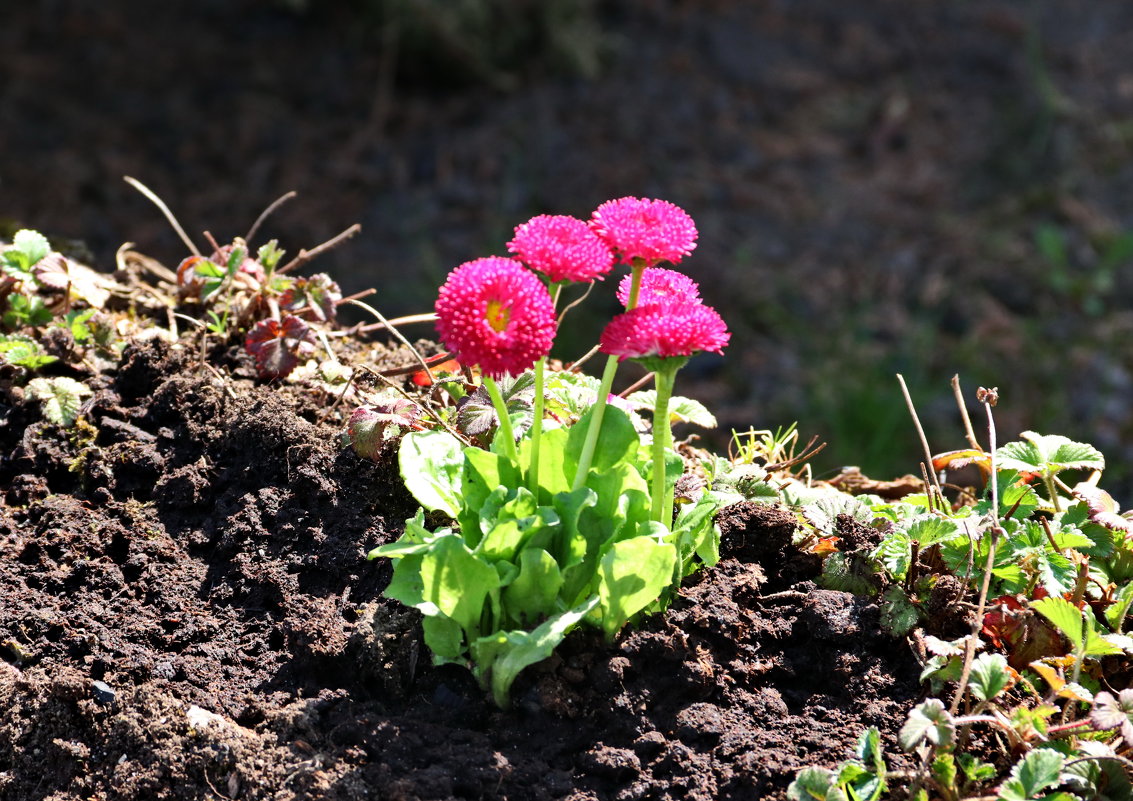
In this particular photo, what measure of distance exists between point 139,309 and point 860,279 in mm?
3029

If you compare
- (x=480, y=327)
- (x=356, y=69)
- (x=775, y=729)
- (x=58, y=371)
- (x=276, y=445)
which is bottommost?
(x=775, y=729)

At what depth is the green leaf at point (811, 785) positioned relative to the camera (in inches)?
58.3

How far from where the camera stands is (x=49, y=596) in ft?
6.11

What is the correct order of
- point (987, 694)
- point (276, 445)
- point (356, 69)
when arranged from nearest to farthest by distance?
point (987, 694) < point (276, 445) < point (356, 69)

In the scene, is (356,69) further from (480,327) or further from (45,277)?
(480,327)

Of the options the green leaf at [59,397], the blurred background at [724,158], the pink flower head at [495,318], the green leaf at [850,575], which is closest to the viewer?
the pink flower head at [495,318]

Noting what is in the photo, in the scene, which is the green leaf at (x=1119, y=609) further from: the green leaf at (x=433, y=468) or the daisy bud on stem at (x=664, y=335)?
the green leaf at (x=433, y=468)

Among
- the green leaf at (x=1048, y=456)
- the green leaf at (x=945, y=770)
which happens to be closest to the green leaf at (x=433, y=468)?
the green leaf at (x=945, y=770)

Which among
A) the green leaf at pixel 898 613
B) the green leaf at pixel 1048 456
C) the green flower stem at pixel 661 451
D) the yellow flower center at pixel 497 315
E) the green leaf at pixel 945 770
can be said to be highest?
the green leaf at pixel 1048 456

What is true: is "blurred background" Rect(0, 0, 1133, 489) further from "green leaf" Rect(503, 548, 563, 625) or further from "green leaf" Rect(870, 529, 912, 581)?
"green leaf" Rect(503, 548, 563, 625)

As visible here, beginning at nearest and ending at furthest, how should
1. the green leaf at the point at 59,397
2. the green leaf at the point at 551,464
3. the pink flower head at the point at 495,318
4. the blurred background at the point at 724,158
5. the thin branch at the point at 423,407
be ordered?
the pink flower head at the point at 495,318
the green leaf at the point at 551,464
the thin branch at the point at 423,407
the green leaf at the point at 59,397
the blurred background at the point at 724,158

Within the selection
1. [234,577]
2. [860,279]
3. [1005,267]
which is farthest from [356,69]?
[234,577]

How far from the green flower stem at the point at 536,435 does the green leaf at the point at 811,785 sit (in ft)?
1.78

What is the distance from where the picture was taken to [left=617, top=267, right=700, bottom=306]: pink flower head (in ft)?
5.24
